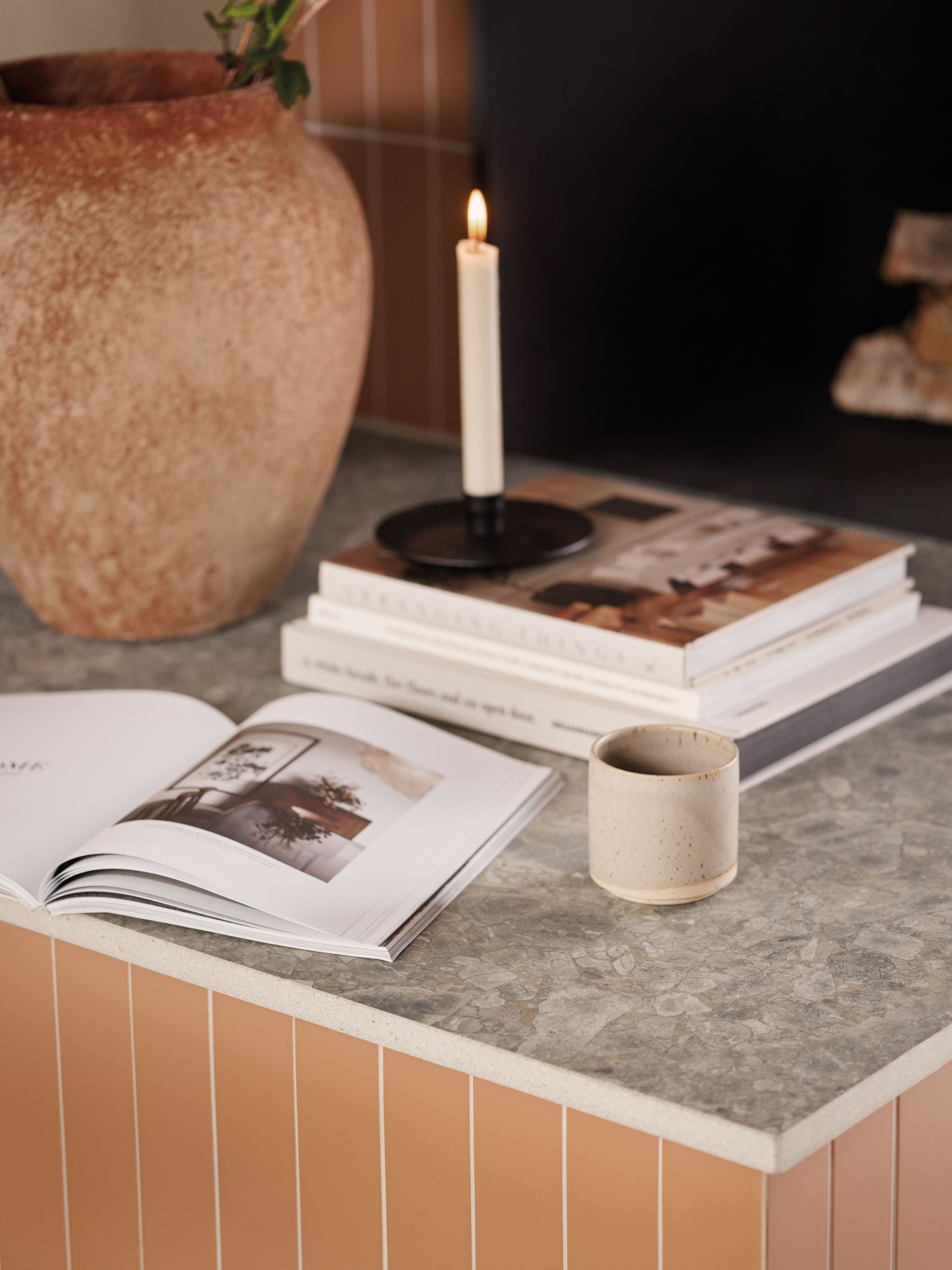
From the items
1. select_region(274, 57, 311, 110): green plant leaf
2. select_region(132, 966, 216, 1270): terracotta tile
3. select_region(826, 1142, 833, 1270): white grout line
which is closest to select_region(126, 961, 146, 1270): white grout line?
select_region(132, 966, 216, 1270): terracotta tile

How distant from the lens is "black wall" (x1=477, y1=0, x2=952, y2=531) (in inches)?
61.4

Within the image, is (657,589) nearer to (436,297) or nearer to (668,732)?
(668,732)

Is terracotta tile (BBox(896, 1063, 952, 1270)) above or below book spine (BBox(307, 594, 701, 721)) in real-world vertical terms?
below

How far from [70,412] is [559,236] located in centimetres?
71

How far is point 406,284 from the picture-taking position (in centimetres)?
172

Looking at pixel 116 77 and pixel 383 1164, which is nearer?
pixel 383 1164

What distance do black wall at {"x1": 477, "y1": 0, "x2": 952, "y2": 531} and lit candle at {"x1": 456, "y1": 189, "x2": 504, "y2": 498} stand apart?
594 millimetres

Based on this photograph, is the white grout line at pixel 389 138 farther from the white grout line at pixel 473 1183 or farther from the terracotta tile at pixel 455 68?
the white grout line at pixel 473 1183

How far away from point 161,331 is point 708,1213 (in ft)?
2.12

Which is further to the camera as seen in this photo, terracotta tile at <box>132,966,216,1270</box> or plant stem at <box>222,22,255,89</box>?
plant stem at <box>222,22,255,89</box>

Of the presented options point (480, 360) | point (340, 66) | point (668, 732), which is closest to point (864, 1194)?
point (668, 732)

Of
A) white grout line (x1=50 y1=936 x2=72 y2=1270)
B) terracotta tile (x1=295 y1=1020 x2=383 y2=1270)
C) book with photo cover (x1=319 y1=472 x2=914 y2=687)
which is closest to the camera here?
terracotta tile (x1=295 y1=1020 x2=383 y2=1270)

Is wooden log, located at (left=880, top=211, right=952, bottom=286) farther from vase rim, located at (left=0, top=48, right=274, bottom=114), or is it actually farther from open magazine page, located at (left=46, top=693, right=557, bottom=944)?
open magazine page, located at (left=46, top=693, right=557, bottom=944)

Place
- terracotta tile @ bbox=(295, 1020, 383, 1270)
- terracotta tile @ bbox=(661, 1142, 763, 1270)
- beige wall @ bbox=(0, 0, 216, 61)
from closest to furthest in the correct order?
1. terracotta tile @ bbox=(661, 1142, 763, 1270)
2. terracotta tile @ bbox=(295, 1020, 383, 1270)
3. beige wall @ bbox=(0, 0, 216, 61)
